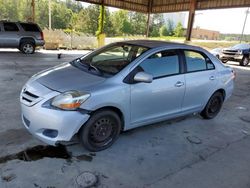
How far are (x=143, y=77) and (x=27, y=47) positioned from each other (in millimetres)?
12176

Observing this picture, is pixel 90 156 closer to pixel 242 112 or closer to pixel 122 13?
pixel 242 112

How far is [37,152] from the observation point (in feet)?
11.5

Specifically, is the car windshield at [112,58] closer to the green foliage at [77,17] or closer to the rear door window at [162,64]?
the rear door window at [162,64]

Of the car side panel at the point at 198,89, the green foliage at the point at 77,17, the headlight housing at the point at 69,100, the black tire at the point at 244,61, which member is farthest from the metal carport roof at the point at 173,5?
the green foliage at the point at 77,17

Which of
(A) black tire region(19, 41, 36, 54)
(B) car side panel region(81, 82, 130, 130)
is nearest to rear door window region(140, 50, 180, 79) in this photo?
(B) car side panel region(81, 82, 130, 130)

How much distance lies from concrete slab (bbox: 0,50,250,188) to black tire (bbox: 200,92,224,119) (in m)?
0.17

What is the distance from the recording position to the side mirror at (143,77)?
360 cm

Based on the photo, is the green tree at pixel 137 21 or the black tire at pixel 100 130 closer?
the black tire at pixel 100 130

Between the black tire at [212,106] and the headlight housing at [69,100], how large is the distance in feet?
9.68

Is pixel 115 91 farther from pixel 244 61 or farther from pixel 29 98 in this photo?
pixel 244 61

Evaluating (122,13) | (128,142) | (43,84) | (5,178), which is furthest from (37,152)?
(122,13)

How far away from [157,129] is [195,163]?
117cm

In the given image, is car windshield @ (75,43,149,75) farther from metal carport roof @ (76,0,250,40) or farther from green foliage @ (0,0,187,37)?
green foliage @ (0,0,187,37)

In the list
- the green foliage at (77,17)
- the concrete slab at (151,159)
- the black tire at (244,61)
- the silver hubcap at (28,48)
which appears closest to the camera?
the concrete slab at (151,159)
